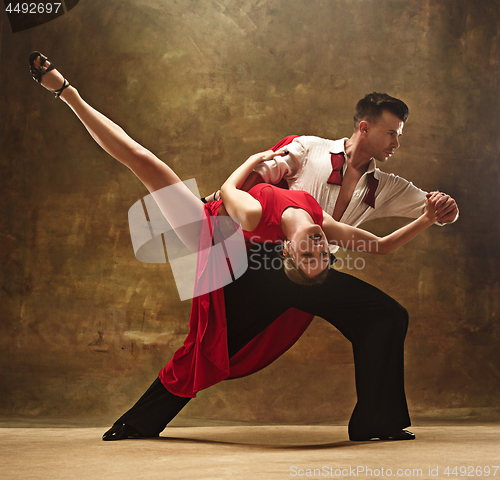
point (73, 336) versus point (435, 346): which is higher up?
point (73, 336)

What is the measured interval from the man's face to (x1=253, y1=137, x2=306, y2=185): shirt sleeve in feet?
1.21

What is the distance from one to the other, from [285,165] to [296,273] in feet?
2.16

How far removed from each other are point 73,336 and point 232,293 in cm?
193

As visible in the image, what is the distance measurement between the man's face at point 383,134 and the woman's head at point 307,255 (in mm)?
772

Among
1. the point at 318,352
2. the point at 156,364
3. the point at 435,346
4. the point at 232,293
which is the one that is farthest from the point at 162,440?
the point at 435,346

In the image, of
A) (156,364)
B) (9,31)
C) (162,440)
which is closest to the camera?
(162,440)

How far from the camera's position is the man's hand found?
2.63 m

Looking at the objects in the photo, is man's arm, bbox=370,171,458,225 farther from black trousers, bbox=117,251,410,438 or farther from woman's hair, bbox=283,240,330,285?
woman's hair, bbox=283,240,330,285

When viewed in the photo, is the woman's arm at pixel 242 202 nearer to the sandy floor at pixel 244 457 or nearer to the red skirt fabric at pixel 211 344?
the red skirt fabric at pixel 211 344

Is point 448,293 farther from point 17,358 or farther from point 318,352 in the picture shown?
point 17,358

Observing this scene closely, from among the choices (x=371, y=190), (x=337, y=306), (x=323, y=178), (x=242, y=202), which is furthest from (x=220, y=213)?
(x=371, y=190)

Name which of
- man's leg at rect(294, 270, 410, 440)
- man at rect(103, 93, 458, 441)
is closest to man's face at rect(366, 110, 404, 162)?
man at rect(103, 93, 458, 441)

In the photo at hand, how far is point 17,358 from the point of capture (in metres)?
3.89

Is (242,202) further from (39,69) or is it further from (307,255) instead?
(39,69)
